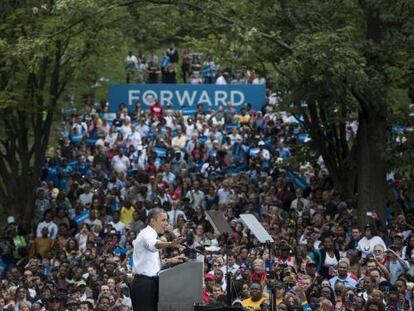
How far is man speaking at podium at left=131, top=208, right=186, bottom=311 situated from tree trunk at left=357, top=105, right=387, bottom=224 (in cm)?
1136

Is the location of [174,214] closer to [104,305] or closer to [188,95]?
[104,305]

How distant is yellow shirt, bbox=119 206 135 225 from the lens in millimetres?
26953

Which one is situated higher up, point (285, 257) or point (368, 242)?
point (368, 242)

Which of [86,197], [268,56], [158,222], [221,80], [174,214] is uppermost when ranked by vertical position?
[221,80]

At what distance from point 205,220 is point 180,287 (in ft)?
37.9

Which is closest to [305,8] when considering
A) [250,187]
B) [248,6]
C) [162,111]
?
[248,6]

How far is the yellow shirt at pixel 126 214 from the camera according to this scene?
26953 millimetres

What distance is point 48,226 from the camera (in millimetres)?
26844

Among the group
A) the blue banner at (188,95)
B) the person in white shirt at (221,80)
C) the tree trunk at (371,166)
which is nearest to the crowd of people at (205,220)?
the tree trunk at (371,166)

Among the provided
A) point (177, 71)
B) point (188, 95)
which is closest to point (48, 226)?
point (188, 95)

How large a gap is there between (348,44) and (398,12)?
4.14 feet

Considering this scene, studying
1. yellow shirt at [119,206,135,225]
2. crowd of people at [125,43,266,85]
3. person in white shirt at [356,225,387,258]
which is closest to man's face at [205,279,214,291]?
person in white shirt at [356,225,387,258]

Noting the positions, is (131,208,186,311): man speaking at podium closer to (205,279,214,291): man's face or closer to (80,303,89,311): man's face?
(205,279,214,291): man's face

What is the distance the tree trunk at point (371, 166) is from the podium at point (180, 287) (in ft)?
37.4
